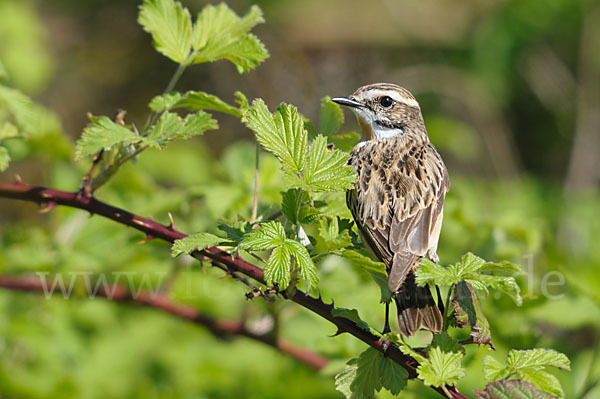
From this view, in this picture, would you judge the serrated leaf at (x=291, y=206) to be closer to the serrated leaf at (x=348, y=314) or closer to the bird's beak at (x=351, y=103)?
the serrated leaf at (x=348, y=314)

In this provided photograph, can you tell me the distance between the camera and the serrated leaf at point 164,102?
6.95 feet

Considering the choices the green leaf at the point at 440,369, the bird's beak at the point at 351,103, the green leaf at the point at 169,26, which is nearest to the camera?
the green leaf at the point at 440,369

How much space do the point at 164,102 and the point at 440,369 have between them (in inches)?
46.0

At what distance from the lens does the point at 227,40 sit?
2.20 m

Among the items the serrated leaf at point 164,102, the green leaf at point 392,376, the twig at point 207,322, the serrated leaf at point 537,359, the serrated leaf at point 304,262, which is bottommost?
the twig at point 207,322

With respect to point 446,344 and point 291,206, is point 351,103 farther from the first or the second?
point 446,344

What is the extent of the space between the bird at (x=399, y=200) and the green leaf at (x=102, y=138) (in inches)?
26.1

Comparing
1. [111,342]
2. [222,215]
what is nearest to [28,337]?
[111,342]

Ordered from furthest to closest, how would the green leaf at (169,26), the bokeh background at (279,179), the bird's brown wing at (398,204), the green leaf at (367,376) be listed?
1. the bokeh background at (279,179)
2. the green leaf at (169,26)
3. the bird's brown wing at (398,204)
4. the green leaf at (367,376)

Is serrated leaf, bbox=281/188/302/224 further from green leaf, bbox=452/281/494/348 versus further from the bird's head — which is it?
the bird's head

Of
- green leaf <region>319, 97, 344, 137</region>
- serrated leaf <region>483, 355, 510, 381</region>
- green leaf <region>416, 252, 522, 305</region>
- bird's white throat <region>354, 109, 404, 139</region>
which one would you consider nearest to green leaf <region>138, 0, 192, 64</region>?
green leaf <region>319, 97, 344, 137</region>

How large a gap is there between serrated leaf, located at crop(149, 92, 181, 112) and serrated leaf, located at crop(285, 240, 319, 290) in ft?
2.28

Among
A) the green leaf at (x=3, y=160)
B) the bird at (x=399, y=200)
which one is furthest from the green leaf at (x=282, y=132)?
the green leaf at (x=3, y=160)

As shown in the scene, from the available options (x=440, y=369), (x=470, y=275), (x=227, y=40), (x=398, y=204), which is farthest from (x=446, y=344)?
(x=227, y=40)
